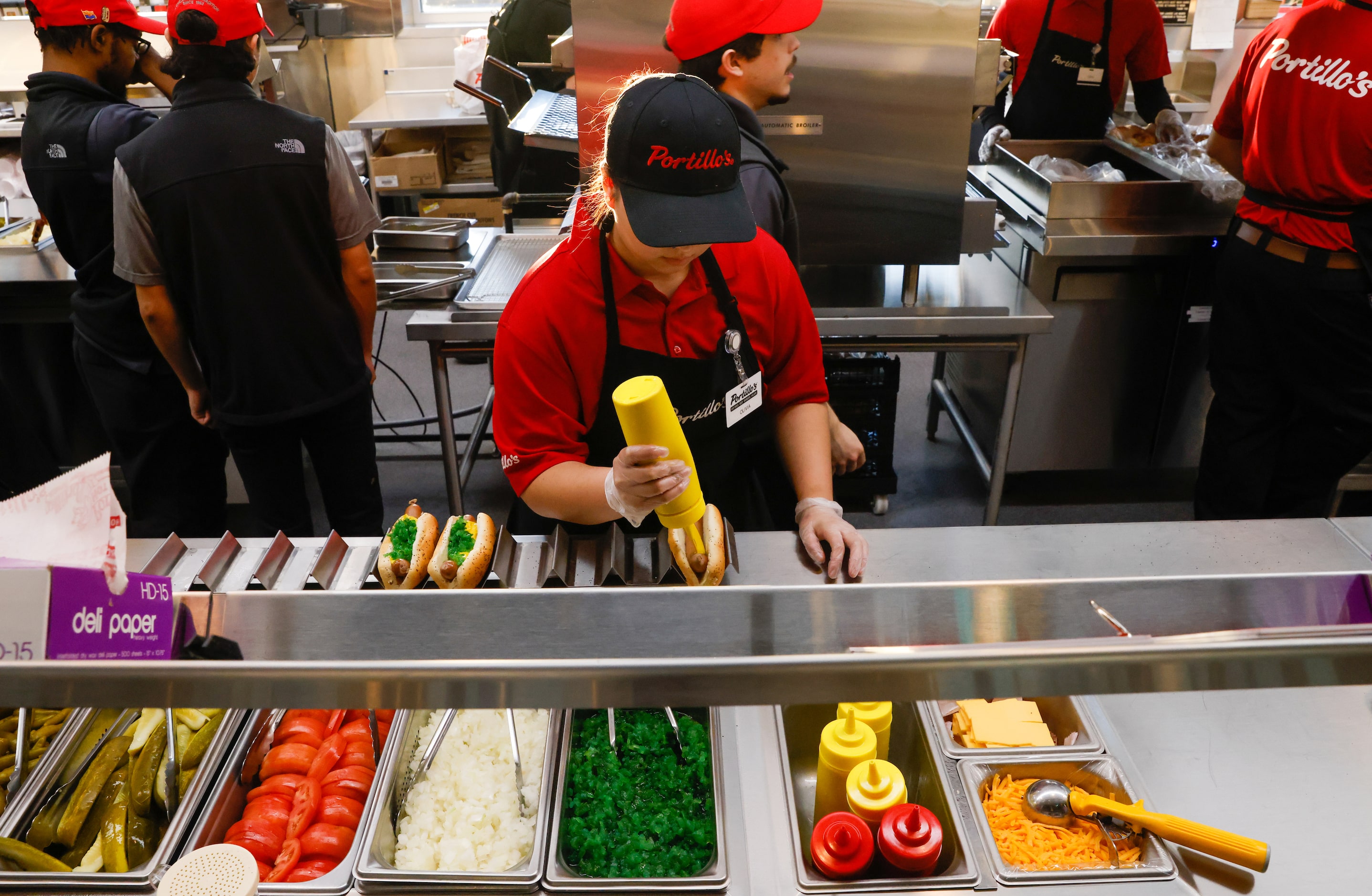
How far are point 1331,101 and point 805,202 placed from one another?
146 centimetres

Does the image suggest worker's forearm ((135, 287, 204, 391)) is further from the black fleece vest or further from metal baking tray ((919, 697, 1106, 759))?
metal baking tray ((919, 697, 1106, 759))

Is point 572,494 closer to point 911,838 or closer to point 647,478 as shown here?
point 647,478

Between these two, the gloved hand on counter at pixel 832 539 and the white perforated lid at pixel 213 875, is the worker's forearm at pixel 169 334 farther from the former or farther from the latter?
the white perforated lid at pixel 213 875

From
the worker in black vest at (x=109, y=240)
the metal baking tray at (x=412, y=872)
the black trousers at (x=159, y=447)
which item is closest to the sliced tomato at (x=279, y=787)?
the metal baking tray at (x=412, y=872)

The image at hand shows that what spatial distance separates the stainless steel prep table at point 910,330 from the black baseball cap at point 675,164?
150 centimetres

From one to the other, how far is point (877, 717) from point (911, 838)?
0.64 ft

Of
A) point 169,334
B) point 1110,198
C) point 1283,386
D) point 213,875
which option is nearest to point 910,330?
point 1110,198

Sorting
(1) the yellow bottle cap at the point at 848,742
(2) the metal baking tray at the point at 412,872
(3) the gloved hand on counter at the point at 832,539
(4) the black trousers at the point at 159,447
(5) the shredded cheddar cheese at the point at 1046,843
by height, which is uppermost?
(3) the gloved hand on counter at the point at 832,539

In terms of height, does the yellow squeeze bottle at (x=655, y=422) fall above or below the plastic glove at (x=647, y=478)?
above

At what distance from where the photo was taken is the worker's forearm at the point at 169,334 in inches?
97.2

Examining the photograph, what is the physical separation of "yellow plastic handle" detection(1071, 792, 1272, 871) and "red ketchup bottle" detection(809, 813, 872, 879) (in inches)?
13.6

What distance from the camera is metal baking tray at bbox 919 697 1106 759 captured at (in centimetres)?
143

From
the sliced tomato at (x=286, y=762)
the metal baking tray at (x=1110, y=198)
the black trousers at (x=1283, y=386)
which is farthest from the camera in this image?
the metal baking tray at (x=1110, y=198)

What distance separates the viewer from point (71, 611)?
2.69ft
